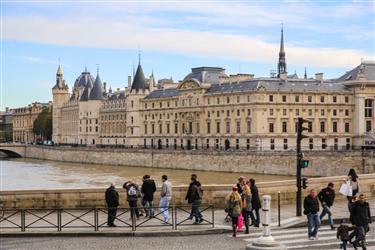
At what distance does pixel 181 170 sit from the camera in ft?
268

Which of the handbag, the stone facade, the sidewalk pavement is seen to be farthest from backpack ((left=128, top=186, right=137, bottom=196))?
the stone facade

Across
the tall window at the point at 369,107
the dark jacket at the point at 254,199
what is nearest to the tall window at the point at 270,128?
the tall window at the point at 369,107

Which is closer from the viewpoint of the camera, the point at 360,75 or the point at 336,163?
the point at 336,163

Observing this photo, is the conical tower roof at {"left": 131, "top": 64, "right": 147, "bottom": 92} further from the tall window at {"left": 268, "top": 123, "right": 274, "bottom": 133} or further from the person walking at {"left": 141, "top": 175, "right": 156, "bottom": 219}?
the person walking at {"left": 141, "top": 175, "right": 156, "bottom": 219}

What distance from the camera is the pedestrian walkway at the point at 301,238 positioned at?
51.8 ft

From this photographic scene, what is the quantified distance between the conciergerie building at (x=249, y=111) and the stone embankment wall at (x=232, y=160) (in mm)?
5487

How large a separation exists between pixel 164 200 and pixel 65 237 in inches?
126

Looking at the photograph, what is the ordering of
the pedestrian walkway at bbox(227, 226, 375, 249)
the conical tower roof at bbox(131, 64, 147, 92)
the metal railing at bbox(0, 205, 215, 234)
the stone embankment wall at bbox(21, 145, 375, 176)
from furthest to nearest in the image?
the conical tower roof at bbox(131, 64, 147, 92) → the stone embankment wall at bbox(21, 145, 375, 176) → the metal railing at bbox(0, 205, 215, 234) → the pedestrian walkway at bbox(227, 226, 375, 249)

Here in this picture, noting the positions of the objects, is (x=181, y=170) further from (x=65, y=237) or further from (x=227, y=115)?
(x=65, y=237)

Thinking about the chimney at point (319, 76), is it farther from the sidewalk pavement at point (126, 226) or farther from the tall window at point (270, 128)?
the sidewalk pavement at point (126, 226)

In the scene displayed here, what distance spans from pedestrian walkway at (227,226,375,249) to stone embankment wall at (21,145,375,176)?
45.4 m

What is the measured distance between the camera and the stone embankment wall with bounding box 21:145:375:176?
Answer: 6425 centimetres

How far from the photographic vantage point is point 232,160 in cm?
7562

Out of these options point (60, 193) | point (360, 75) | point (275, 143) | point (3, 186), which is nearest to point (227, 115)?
point (275, 143)
